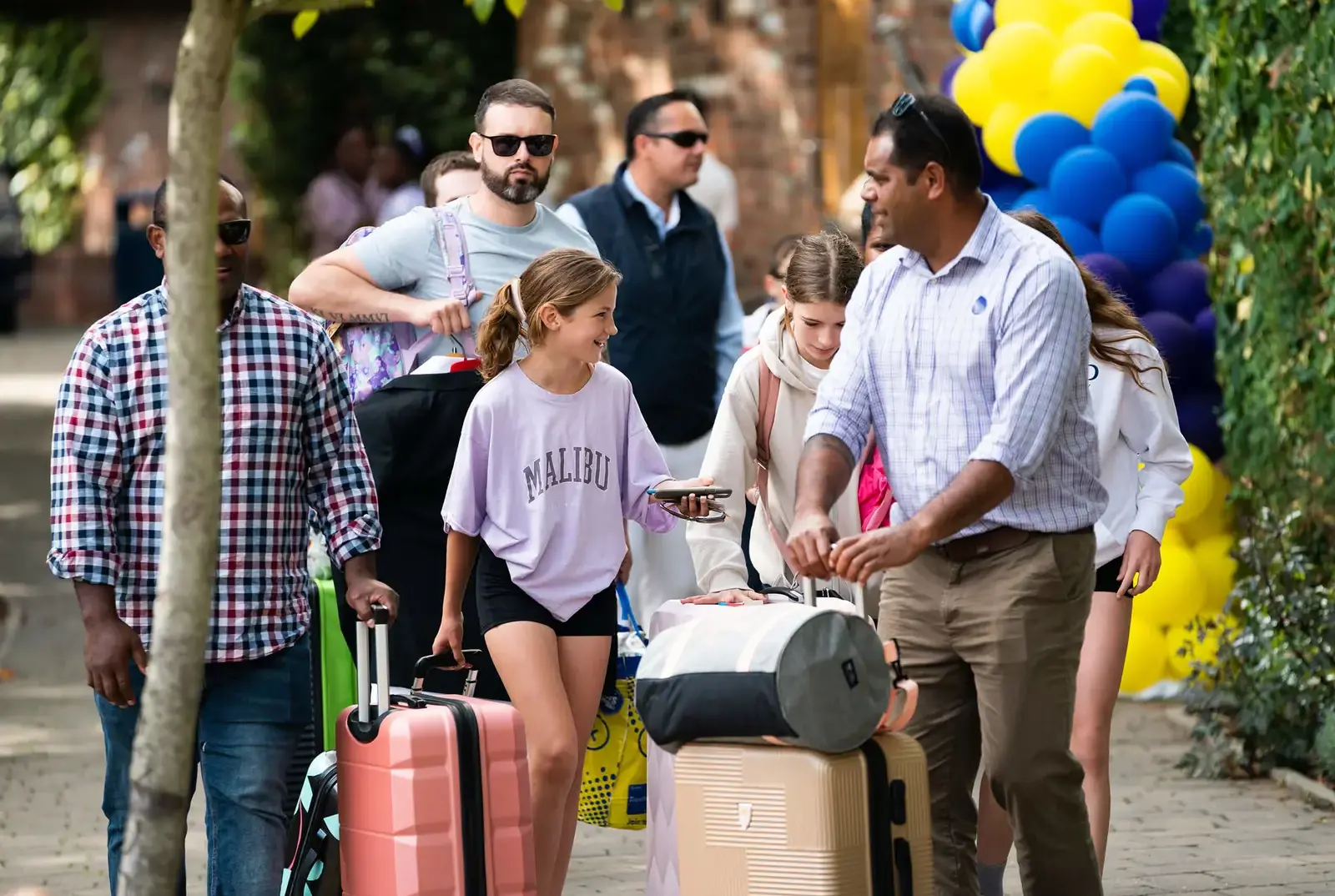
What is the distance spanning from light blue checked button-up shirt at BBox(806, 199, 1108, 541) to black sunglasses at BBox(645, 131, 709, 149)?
314 centimetres

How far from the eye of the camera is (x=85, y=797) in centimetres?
727

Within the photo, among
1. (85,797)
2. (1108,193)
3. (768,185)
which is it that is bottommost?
(85,797)

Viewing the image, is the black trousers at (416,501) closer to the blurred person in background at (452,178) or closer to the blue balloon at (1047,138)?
the blurred person in background at (452,178)

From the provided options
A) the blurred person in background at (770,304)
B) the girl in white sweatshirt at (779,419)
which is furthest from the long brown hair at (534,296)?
the blurred person in background at (770,304)

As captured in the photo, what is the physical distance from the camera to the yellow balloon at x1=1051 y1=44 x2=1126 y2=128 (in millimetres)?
8359

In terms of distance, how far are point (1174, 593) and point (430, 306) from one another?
3919 millimetres

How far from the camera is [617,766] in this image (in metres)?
5.45

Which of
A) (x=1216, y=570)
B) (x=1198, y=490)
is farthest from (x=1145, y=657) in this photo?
(x=1198, y=490)

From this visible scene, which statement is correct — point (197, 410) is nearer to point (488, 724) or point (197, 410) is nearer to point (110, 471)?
point (110, 471)

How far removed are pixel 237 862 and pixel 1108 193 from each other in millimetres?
5009

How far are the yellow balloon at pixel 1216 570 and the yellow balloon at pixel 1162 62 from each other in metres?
1.83

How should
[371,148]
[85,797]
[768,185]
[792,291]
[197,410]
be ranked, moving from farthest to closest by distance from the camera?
1. [371,148]
2. [768,185]
3. [85,797]
4. [792,291]
5. [197,410]

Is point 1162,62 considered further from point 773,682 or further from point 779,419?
point 773,682

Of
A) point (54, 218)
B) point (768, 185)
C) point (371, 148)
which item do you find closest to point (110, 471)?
point (768, 185)
